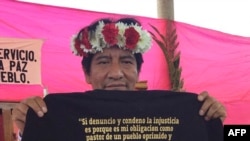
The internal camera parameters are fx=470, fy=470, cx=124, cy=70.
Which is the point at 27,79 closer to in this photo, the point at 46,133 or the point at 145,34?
the point at 145,34

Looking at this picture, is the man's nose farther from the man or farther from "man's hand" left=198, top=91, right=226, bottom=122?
"man's hand" left=198, top=91, right=226, bottom=122

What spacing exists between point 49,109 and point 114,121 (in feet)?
0.94

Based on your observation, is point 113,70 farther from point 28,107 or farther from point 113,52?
point 28,107

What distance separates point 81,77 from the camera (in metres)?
4.58

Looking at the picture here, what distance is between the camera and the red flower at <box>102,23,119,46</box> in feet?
7.63

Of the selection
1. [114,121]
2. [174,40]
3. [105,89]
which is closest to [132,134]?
[114,121]

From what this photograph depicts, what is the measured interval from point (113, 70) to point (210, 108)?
19.5 inches

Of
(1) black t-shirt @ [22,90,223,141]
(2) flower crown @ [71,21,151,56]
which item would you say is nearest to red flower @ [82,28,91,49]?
(2) flower crown @ [71,21,151,56]

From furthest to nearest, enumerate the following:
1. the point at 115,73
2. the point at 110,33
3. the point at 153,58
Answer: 1. the point at 153,58
2. the point at 110,33
3. the point at 115,73

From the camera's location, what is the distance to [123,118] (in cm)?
206

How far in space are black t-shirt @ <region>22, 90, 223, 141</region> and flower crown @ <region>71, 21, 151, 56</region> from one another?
1.08 feet
